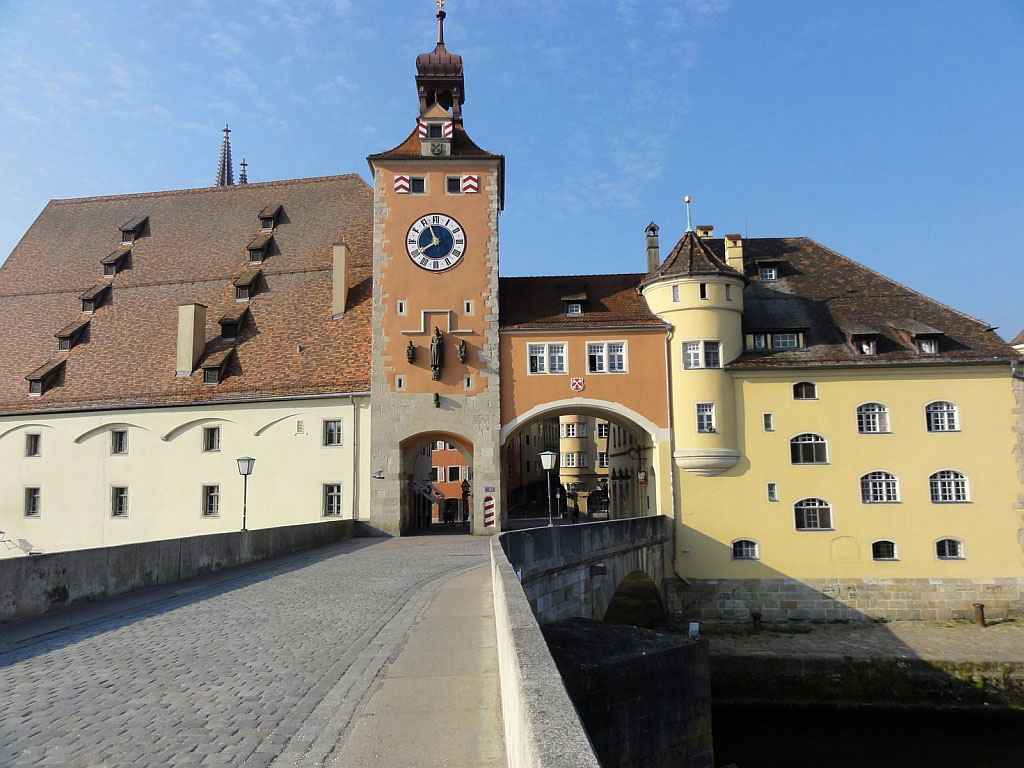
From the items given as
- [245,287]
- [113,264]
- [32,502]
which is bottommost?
[32,502]

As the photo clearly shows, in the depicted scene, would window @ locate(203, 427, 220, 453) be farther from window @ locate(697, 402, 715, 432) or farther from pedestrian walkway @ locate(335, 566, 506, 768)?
pedestrian walkway @ locate(335, 566, 506, 768)

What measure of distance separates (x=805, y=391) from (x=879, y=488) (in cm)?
433

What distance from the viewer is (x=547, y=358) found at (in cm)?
2933

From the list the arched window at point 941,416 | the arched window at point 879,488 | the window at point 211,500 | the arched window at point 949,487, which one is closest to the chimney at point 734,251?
the arched window at point 941,416

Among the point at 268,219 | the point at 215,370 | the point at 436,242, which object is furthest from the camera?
the point at 268,219

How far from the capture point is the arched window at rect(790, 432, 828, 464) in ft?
92.7

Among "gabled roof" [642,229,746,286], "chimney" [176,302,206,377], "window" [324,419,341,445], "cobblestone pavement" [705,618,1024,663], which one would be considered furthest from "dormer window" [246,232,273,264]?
"cobblestone pavement" [705,618,1024,663]

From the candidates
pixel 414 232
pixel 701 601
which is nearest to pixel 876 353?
pixel 701 601

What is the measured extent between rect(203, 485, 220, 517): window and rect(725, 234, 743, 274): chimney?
22.5 metres

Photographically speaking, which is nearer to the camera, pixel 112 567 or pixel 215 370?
pixel 112 567

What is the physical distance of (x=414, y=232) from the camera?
30.2 meters

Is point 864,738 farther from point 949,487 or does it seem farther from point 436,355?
point 436,355

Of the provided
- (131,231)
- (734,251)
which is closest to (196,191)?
(131,231)

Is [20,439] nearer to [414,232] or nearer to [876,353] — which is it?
[414,232]
